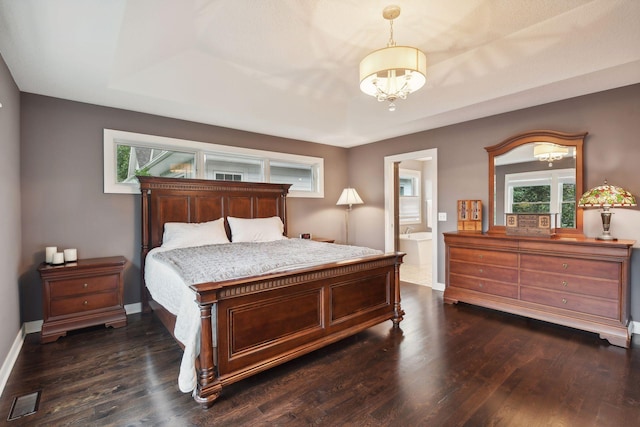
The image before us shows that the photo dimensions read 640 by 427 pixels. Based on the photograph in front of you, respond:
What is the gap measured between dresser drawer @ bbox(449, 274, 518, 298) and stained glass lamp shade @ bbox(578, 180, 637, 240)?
0.99 meters

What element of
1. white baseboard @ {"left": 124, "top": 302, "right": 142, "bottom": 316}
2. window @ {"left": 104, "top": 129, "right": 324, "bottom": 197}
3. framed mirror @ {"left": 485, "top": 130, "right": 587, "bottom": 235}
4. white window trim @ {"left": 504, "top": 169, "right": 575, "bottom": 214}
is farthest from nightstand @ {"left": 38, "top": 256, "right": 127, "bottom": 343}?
white window trim @ {"left": 504, "top": 169, "right": 575, "bottom": 214}

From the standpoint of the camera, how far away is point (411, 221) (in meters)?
7.37

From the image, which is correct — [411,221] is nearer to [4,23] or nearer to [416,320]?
[416,320]

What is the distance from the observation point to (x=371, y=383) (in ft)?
7.13

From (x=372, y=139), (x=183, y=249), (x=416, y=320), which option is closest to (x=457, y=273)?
(x=416, y=320)

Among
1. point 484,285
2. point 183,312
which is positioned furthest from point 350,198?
point 183,312

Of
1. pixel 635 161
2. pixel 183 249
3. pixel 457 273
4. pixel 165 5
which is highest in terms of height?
pixel 165 5

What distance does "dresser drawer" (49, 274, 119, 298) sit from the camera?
2922 mm

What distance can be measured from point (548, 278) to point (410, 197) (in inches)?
170

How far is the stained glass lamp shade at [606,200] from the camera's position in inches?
112

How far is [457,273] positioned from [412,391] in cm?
222

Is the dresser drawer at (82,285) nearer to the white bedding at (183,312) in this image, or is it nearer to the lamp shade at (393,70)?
the white bedding at (183,312)

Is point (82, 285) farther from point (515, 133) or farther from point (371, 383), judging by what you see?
point (515, 133)

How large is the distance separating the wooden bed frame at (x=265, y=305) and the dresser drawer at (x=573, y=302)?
1491 millimetres
